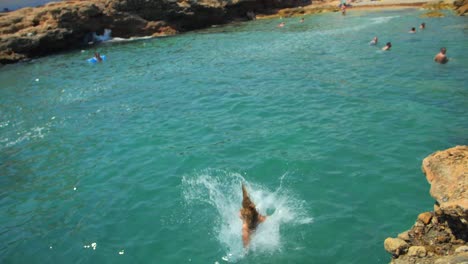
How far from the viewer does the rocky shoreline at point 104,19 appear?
4269 centimetres

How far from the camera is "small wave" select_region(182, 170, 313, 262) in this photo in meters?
9.04

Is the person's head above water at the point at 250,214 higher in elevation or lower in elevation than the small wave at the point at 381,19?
lower

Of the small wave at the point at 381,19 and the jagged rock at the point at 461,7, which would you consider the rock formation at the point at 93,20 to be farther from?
the jagged rock at the point at 461,7

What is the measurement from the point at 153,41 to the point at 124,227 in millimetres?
36512

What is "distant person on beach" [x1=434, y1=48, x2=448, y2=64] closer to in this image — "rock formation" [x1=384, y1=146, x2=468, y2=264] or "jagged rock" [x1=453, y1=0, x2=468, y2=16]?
"rock formation" [x1=384, y1=146, x2=468, y2=264]

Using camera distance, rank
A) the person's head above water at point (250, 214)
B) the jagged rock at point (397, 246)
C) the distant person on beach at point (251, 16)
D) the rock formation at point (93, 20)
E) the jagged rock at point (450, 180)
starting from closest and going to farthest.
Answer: the jagged rock at point (450, 180)
the jagged rock at point (397, 246)
the person's head above water at point (250, 214)
the rock formation at point (93, 20)
the distant person on beach at point (251, 16)

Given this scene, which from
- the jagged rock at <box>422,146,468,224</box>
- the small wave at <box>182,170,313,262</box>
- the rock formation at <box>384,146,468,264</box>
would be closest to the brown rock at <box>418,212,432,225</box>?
the rock formation at <box>384,146,468,264</box>

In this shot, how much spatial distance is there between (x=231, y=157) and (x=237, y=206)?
105 inches

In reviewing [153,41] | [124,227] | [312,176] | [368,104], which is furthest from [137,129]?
[153,41]

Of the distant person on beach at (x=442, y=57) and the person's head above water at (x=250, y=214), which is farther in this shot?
the distant person on beach at (x=442, y=57)

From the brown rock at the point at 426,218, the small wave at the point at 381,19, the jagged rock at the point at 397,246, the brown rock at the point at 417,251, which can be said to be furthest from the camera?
the small wave at the point at 381,19

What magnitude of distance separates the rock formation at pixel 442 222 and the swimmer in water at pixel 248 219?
3.30m

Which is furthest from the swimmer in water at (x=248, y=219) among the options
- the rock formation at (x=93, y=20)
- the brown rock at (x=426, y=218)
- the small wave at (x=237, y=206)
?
the rock formation at (x=93, y=20)

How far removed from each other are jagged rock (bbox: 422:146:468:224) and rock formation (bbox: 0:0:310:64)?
44.6m
